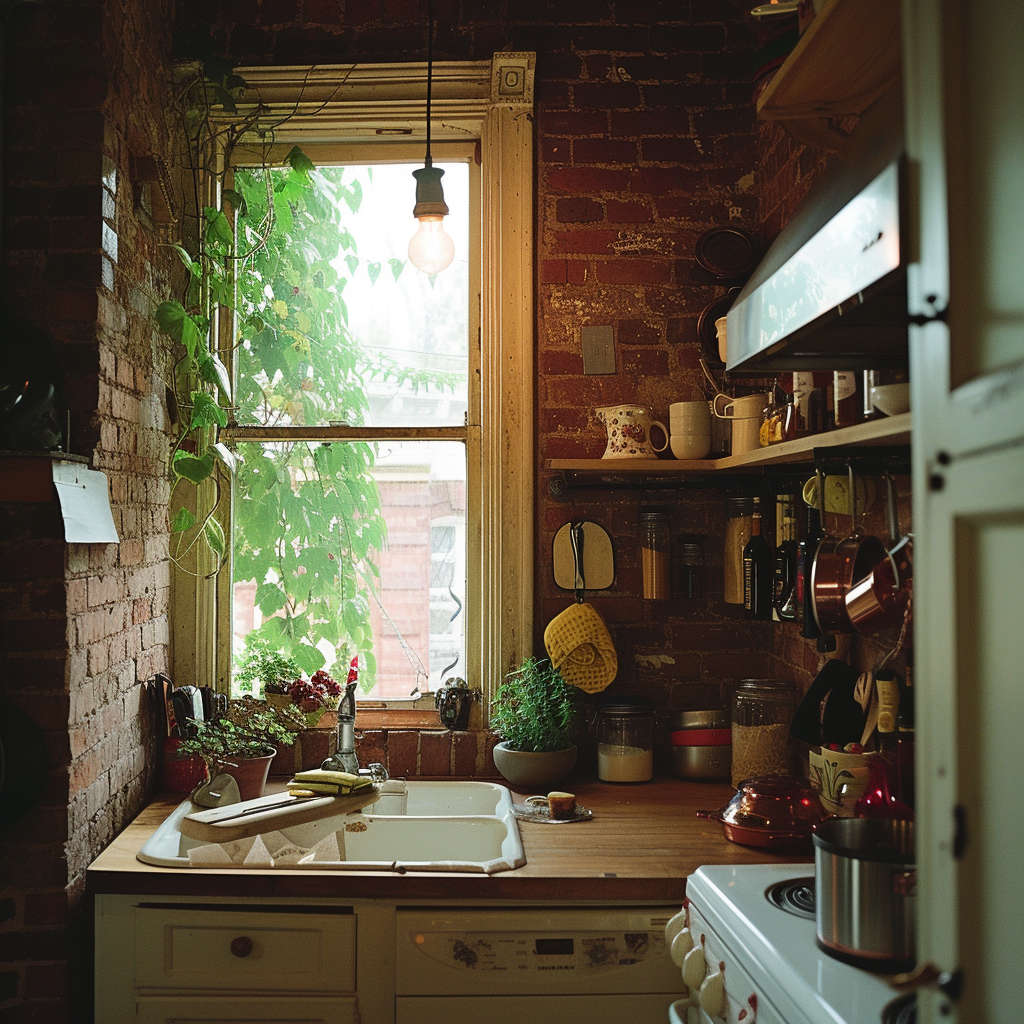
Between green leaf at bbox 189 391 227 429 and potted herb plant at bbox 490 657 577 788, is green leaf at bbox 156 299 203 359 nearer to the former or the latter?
green leaf at bbox 189 391 227 429

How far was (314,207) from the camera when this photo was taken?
271 centimetres

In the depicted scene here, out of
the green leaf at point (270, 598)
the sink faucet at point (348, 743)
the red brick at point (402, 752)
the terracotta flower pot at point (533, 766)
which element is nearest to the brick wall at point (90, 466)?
the green leaf at point (270, 598)

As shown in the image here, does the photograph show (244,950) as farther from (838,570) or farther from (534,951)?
(838,570)

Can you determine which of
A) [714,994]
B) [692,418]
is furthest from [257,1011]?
[692,418]

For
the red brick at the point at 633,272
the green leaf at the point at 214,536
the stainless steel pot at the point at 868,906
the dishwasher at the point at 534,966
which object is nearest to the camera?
the stainless steel pot at the point at 868,906

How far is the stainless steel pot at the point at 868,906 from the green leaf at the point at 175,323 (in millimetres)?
1820

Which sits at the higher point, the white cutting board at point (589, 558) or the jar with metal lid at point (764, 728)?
the white cutting board at point (589, 558)

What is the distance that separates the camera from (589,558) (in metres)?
2.59

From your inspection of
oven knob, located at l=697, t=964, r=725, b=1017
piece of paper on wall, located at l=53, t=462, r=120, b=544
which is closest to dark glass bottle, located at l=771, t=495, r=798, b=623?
oven knob, located at l=697, t=964, r=725, b=1017

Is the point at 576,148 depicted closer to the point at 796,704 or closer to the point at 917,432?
the point at 796,704

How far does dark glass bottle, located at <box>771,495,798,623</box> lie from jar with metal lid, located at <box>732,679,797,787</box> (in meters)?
0.19

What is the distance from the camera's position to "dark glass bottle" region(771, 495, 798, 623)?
7.39ft

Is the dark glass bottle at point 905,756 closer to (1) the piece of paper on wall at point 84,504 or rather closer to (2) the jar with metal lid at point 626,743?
(2) the jar with metal lid at point 626,743

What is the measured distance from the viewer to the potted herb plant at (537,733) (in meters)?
2.37
